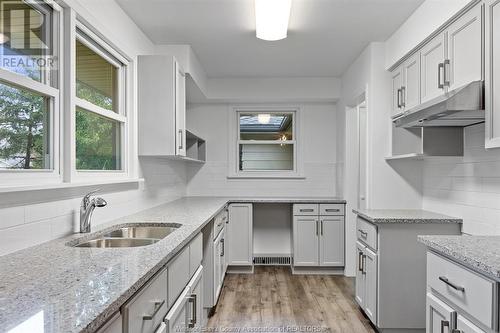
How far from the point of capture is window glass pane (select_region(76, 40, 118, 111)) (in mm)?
2211

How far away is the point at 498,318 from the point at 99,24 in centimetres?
256

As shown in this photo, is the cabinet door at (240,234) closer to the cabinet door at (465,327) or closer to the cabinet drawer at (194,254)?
the cabinet drawer at (194,254)

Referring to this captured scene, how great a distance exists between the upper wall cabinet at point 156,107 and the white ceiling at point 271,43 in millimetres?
374

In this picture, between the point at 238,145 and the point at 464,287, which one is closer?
the point at 464,287

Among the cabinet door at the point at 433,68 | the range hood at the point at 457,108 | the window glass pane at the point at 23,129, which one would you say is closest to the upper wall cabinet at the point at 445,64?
the cabinet door at the point at 433,68

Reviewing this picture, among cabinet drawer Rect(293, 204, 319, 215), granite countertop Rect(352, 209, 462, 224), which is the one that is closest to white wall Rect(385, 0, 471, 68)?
granite countertop Rect(352, 209, 462, 224)

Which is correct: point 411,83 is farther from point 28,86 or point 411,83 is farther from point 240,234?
point 28,86

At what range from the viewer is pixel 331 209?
14.4ft

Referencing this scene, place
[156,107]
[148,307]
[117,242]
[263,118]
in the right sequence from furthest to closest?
1. [263,118]
2. [156,107]
3. [117,242]
4. [148,307]

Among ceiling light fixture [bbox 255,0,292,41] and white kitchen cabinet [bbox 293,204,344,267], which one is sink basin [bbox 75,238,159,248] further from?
white kitchen cabinet [bbox 293,204,344,267]

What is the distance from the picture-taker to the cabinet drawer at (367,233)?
109 inches

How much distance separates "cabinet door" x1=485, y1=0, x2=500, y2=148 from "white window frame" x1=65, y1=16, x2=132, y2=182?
2.23 metres

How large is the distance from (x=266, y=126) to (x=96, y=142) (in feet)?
10.1

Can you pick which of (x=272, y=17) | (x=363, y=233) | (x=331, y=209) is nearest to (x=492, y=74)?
(x=272, y=17)
